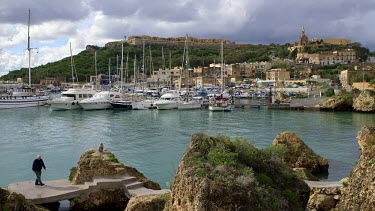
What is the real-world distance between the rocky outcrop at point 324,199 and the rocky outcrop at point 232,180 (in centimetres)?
339

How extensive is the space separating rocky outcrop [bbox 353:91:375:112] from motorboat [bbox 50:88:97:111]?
130 feet

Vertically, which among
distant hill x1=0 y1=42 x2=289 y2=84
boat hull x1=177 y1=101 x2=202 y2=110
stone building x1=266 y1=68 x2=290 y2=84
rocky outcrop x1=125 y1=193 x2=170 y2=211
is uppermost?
distant hill x1=0 y1=42 x2=289 y2=84

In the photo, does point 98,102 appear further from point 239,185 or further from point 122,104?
point 239,185

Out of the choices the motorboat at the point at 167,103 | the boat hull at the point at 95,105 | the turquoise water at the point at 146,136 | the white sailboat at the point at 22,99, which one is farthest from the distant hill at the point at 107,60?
the turquoise water at the point at 146,136

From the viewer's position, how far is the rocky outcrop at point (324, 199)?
12.9 m

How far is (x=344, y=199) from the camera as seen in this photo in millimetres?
9766

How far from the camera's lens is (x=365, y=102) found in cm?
5925

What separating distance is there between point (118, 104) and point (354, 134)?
3857cm

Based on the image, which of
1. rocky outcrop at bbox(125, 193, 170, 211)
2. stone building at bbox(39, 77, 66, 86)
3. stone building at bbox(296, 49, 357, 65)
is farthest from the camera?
stone building at bbox(296, 49, 357, 65)

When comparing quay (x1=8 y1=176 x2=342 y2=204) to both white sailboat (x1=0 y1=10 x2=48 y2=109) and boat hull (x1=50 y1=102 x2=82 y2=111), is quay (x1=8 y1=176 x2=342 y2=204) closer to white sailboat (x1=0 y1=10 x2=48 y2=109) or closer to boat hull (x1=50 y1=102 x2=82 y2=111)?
boat hull (x1=50 y1=102 x2=82 y2=111)

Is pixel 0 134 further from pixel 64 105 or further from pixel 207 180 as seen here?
pixel 207 180

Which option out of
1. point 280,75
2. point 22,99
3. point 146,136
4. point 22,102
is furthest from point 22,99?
point 280,75

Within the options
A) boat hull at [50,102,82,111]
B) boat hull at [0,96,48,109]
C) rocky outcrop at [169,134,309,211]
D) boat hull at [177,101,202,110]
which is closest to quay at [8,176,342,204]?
rocky outcrop at [169,134,309,211]

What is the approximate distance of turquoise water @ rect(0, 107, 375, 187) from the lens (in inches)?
930
